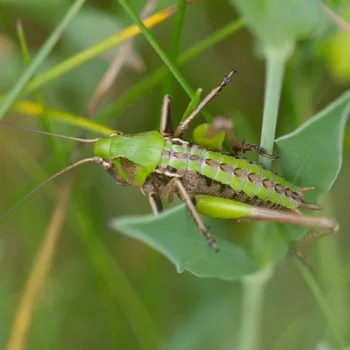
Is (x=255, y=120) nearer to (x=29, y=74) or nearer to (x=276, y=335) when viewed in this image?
(x=276, y=335)

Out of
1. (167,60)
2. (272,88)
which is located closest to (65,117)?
(167,60)

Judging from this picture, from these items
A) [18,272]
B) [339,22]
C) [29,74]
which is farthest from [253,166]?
[18,272]

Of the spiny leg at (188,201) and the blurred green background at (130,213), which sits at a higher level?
the blurred green background at (130,213)

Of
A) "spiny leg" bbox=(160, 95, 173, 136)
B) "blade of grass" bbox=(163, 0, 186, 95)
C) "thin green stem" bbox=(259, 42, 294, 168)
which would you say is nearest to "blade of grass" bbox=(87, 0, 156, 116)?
"blade of grass" bbox=(163, 0, 186, 95)

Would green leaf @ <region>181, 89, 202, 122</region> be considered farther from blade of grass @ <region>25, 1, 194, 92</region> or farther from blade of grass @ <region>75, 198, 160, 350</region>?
blade of grass @ <region>75, 198, 160, 350</region>

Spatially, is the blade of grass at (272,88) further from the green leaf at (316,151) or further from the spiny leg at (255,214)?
the spiny leg at (255,214)

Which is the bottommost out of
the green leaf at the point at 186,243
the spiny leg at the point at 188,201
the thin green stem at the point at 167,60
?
the green leaf at the point at 186,243

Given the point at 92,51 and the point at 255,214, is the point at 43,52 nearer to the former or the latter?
the point at 92,51

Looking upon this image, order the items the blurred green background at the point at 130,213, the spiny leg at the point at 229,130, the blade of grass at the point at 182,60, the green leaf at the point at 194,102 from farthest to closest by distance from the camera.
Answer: the blurred green background at the point at 130,213, the blade of grass at the point at 182,60, the green leaf at the point at 194,102, the spiny leg at the point at 229,130

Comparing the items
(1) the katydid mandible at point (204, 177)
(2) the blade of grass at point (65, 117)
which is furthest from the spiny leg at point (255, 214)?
(2) the blade of grass at point (65, 117)
